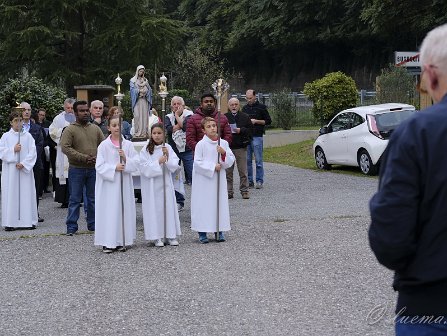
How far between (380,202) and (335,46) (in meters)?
62.6

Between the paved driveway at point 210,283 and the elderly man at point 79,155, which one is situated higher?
the elderly man at point 79,155

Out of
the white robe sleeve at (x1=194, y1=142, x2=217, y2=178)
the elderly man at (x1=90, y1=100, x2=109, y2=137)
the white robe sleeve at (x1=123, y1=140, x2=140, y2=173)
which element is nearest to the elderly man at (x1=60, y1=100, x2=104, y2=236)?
the elderly man at (x1=90, y1=100, x2=109, y2=137)

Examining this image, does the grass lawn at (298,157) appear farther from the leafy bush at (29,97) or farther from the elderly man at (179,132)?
the leafy bush at (29,97)

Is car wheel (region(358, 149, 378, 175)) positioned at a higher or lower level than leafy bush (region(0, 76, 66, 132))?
lower

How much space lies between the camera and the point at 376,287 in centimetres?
848

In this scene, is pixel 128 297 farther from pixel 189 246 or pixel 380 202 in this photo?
pixel 380 202

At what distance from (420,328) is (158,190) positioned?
8.32 meters

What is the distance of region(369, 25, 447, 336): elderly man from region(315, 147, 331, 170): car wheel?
19.9 metres

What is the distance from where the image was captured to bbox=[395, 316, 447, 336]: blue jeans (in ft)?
11.2

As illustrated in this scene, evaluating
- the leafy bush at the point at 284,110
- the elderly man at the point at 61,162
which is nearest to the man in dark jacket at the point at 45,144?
the elderly man at the point at 61,162

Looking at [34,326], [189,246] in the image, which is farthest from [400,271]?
[189,246]

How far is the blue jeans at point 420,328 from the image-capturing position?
3.42 m

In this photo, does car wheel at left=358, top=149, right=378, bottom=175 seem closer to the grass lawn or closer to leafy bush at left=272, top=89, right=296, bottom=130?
the grass lawn

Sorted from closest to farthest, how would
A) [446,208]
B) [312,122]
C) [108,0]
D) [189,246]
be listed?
[446,208] → [189,246] → [108,0] → [312,122]
